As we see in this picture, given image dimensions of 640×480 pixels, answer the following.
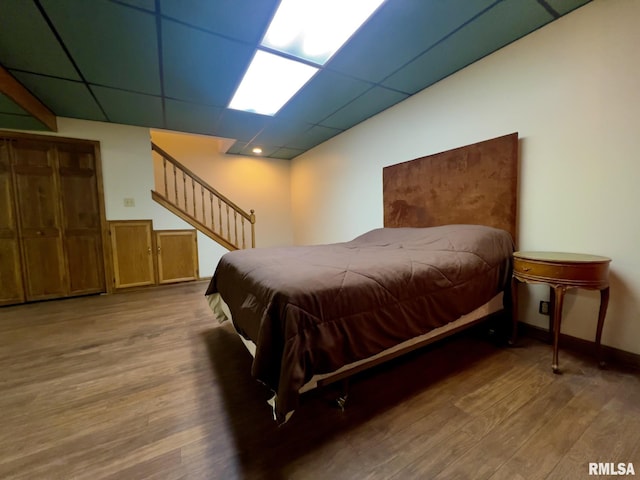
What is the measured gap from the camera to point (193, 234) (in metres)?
4.05

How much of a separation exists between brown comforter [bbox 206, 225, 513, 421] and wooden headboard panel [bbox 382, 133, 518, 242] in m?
0.35

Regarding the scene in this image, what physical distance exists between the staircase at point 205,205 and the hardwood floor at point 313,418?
110 inches

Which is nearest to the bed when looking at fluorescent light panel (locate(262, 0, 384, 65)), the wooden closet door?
fluorescent light panel (locate(262, 0, 384, 65))

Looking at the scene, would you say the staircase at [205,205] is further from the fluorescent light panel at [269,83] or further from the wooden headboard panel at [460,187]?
Answer: the wooden headboard panel at [460,187]

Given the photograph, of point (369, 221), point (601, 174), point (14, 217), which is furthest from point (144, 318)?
point (601, 174)

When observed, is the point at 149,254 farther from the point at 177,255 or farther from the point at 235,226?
the point at 235,226

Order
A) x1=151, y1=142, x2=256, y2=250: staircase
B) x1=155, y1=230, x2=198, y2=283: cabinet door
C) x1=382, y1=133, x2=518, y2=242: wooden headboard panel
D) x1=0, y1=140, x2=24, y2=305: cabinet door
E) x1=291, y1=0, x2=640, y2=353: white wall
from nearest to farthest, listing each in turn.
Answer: x1=291, y1=0, x2=640, y2=353: white wall → x1=382, y1=133, x2=518, y2=242: wooden headboard panel → x1=0, y1=140, x2=24, y2=305: cabinet door → x1=155, y1=230, x2=198, y2=283: cabinet door → x1=151, y1=142, x2=256, y2=250: staircase

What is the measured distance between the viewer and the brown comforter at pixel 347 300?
1.07 metres

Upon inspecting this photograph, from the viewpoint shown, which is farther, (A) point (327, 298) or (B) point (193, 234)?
(B) point (193, 234)

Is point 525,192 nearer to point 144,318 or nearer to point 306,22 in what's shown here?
point 306,22

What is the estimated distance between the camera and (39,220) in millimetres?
3170

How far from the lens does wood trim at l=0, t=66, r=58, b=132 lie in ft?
7.39

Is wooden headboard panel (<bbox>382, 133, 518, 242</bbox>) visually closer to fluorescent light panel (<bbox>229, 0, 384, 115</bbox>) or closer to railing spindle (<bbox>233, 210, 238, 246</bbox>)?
fluorescent light panel (<bbox>229, 0, 384, 115</bbox>)

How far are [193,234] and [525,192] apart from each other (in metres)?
4.22
